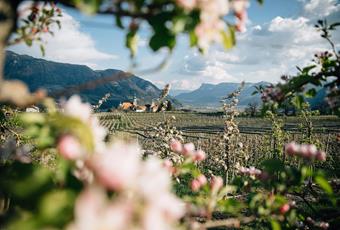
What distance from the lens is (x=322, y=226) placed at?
264 cm

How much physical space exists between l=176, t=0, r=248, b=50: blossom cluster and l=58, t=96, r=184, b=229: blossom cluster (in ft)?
1.72

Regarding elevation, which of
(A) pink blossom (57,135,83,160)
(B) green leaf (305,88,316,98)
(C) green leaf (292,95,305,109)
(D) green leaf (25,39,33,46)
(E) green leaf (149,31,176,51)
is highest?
(D) green leaf (25,39,33,46)

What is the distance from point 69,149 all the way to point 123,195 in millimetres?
209

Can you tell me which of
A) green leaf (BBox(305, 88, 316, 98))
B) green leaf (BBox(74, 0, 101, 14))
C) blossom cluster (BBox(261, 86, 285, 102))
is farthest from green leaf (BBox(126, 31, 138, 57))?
green leaf (BBox(305, 88, 316, 98))

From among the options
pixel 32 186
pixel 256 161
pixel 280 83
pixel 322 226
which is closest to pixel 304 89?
pixel 280 83

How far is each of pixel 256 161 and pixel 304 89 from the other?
44.1 feet

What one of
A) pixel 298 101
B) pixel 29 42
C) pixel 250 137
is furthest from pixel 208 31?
pixel 250 137

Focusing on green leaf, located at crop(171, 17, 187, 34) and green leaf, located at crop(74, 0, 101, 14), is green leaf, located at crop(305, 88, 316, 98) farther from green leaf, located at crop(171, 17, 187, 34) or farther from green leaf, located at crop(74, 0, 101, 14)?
green leaf, located at crop(74, 0, 101, 14)

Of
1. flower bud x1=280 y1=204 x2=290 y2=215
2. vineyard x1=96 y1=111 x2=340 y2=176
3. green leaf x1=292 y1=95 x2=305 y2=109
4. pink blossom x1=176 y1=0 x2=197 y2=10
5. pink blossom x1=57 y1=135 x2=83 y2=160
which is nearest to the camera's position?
pink blossom x1=57 y1=135 x2=83 y2=160

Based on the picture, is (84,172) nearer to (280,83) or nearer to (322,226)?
(280,83)

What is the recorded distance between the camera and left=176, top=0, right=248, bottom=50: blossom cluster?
3.71 feet

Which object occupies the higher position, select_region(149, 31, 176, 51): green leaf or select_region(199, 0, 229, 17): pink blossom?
select_region(199, 0, 229, 17): pink blossom

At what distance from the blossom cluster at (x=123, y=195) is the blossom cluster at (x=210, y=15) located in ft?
1.72

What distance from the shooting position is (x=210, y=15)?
3.81 feet
